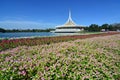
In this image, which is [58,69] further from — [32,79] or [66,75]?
[32,79]

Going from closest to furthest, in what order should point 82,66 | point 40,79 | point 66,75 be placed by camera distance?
point 40,79 < point 66,75 < point 82,66

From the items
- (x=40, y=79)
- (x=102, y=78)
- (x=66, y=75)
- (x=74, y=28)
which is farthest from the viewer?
(x=74, y=28)

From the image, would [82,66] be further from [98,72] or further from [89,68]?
[98,72]

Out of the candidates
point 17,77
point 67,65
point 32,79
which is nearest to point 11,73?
point 17,77

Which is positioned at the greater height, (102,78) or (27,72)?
(27,72)

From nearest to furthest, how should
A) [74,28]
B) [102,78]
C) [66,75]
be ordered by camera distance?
[66,75], [102,78], [74,28]

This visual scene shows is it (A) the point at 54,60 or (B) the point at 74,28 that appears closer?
(A) the point at 54,60

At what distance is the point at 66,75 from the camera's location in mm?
2574

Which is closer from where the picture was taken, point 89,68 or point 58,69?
point 58,69

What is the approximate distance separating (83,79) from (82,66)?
51 cm

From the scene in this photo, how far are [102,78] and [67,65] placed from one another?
739mm

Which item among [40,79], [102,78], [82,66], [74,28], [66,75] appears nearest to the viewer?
[40,79]

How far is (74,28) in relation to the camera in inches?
2291

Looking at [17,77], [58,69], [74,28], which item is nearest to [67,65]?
[58,69]
